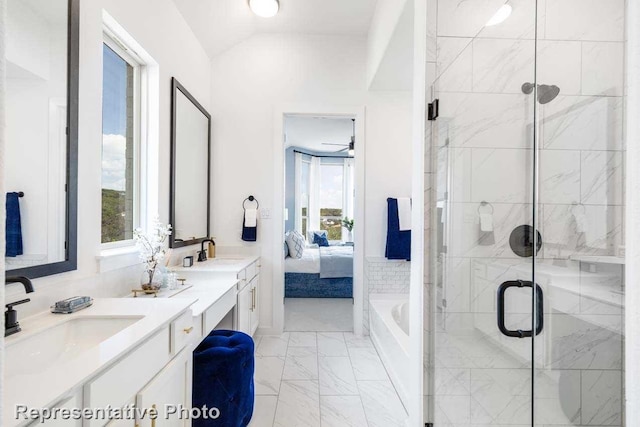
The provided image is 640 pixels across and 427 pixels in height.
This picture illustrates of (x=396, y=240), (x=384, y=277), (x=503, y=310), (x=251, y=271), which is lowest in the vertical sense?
(x=384, y=277)

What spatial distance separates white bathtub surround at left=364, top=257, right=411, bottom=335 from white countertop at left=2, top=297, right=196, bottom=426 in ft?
7.24

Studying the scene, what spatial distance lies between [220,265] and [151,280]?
844 mm

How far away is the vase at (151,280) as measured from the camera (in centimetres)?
178

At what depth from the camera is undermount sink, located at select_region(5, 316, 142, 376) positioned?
3.08ft

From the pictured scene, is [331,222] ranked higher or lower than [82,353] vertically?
higher

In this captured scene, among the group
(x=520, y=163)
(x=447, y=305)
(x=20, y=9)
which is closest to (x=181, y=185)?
(x=20, y=9)

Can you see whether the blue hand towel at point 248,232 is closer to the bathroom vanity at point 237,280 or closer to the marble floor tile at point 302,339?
the bathroom vanity at point 237,280

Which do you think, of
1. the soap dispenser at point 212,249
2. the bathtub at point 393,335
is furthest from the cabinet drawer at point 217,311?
the bathtub at point 393,335

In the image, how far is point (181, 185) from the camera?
101 inches

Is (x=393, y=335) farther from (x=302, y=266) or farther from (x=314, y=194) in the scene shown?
(x=314, y=194)

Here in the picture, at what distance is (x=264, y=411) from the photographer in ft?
6.46

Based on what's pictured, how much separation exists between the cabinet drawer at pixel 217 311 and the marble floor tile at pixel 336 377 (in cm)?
91

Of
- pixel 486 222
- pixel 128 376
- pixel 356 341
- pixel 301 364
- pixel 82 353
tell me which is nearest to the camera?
pixel 128 376

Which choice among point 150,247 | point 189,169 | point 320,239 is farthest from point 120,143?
point 320,239
